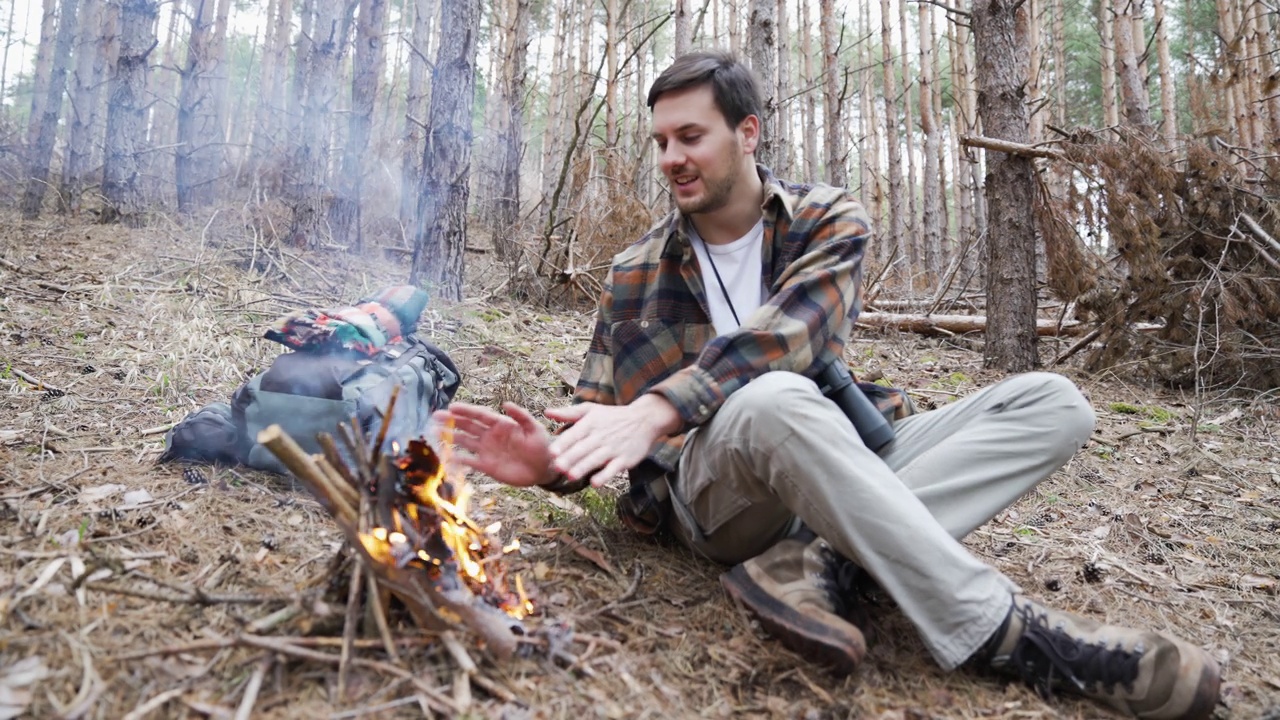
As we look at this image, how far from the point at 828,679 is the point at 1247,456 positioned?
3.49 meters

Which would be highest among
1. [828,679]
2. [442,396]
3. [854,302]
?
[854,302]

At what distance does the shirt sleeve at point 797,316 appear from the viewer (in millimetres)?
1856

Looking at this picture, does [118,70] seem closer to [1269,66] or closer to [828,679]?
[828,679]

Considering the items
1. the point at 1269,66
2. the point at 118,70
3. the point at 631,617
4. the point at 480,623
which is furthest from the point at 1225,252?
the point at 1269,66

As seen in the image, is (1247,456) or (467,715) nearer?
(467,715)

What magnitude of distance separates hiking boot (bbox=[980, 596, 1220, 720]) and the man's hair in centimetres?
161

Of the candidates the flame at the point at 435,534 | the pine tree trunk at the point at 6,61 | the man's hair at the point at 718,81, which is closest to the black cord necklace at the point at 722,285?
the man's hair at the point at 718,81

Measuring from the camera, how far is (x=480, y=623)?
153 centimetres

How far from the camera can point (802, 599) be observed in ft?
5.66

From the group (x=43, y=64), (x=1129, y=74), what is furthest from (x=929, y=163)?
(x=43, y=64)

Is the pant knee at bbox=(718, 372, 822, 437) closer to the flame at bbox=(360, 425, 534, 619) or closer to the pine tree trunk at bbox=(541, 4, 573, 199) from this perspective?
the flame at bbox=(360, 425, 534, 619)

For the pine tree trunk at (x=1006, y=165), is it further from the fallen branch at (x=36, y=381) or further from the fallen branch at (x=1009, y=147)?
the fallen branch at (x=36, y=381)

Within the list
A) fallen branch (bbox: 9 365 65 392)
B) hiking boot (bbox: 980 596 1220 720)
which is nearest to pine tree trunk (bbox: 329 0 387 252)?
fallen branch (bbox: 9 365 65 392)

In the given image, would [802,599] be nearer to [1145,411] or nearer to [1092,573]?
[1092,573]
